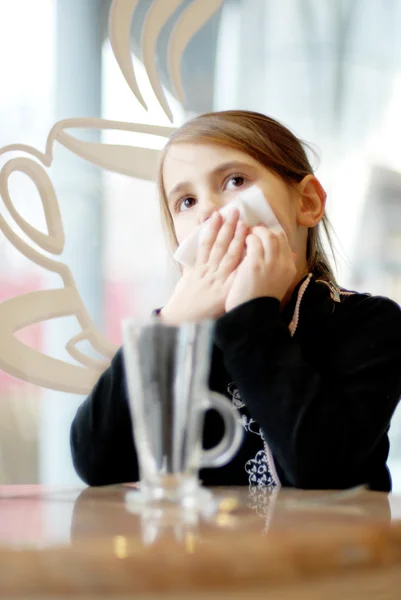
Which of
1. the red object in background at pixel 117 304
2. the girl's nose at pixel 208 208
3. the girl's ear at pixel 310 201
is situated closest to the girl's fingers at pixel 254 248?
the girl's nose at pixel 208 208

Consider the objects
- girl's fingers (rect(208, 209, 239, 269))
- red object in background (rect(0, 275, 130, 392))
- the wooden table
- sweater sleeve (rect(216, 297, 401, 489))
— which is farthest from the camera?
red object in background (rect(0, 275, 130, 392))

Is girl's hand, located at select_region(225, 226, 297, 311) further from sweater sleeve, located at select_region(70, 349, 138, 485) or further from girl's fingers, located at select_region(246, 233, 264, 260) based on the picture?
sweater sleeve, located at select_region(70, 349, 138, 485)

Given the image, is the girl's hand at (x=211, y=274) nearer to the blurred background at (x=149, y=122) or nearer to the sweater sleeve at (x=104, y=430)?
the sweater sleeve at (x=104, y=430)

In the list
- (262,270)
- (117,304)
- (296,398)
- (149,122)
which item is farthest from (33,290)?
(296,398)

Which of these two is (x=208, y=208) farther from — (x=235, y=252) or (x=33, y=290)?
(x=33, y=290)

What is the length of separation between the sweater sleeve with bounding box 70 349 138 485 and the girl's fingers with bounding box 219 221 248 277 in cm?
18

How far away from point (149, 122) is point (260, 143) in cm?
72

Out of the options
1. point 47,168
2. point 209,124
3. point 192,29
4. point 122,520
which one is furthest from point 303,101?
point 122,520

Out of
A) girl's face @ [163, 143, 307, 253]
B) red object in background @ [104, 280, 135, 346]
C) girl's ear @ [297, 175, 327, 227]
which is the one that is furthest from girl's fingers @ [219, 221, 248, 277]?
red object in background @ [104, 280, 135, 346]

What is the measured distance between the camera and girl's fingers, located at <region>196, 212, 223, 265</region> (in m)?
1.04

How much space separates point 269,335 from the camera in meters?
0.83

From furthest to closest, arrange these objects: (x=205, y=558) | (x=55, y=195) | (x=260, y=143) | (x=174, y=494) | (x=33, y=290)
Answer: (x=33, y=290), (x=55, y=195), (x=260, y=143), (x=174, y=494), (x=205, y=558)

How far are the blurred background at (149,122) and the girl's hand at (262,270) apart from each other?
0.75m

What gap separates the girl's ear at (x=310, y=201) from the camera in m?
1.21
